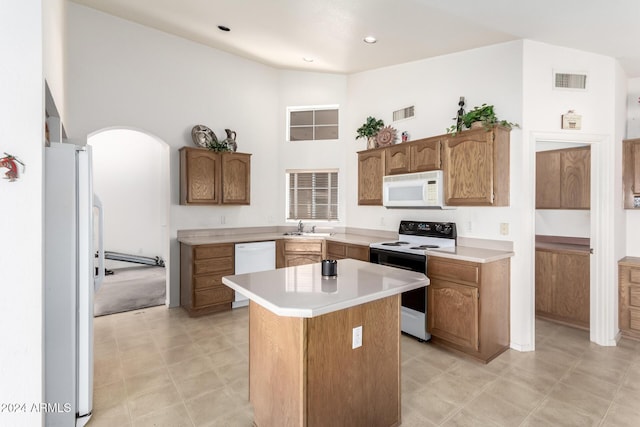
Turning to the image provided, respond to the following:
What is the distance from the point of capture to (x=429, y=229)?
12.6 feet

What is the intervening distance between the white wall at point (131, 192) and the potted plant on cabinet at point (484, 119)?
621 cm

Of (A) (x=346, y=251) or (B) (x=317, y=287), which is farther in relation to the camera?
(A) (x=346, y=251)

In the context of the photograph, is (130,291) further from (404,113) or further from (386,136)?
(404,113)

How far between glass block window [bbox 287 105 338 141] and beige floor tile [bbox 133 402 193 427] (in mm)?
4117

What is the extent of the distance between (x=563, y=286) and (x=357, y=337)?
344 centimetres

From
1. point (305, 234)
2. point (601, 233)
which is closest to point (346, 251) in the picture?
point (305, 234)

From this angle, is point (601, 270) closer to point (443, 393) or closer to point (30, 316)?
point (443, 393)

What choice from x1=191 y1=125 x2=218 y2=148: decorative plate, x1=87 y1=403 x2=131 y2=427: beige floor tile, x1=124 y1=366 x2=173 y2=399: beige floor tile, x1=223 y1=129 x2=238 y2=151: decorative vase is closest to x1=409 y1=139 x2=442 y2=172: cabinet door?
x1=223 y1=129 x2=238 y2=151: decorative vase

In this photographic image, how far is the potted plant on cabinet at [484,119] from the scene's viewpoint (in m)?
3.18

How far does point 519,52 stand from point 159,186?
6.84 meters

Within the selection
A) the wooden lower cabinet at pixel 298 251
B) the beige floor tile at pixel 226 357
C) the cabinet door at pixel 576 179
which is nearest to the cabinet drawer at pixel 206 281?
the wooden lower cabinet at pixel 298 251

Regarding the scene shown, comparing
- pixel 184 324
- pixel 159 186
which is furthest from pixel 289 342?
pixel 159 186

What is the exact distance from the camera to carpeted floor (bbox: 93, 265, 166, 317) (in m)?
4.44

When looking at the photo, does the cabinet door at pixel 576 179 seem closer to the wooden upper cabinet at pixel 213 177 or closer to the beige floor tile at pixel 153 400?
the wooden upper cabinet at pixel 213 177
